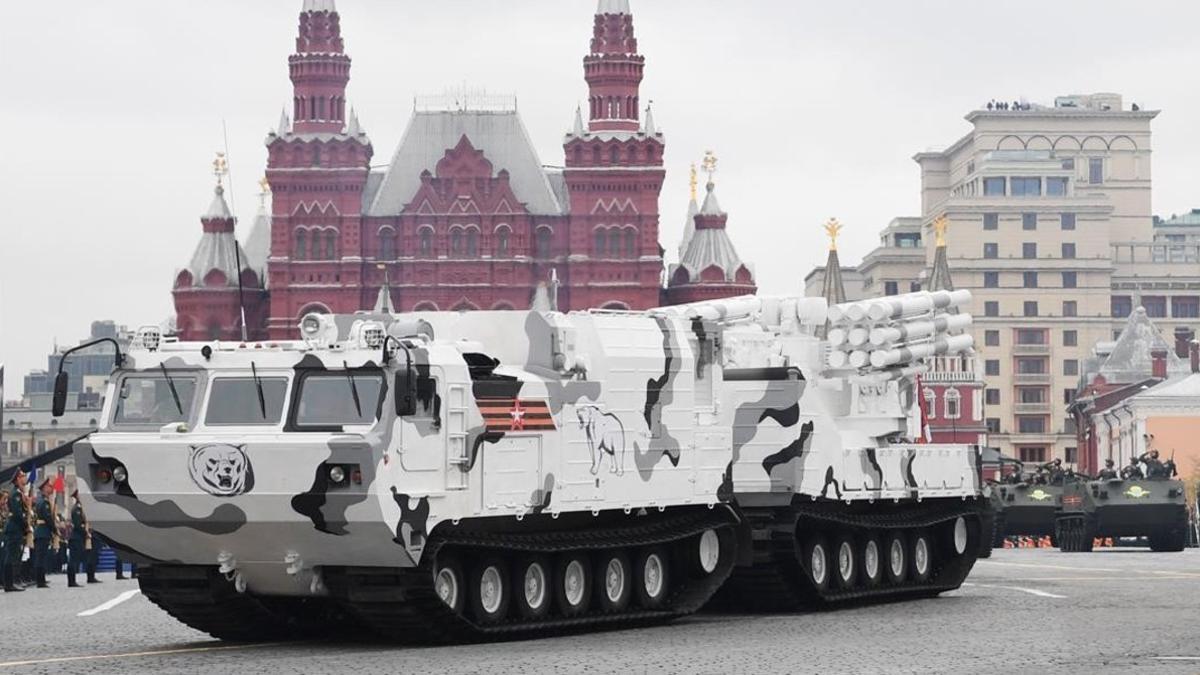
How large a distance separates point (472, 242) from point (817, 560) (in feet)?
357

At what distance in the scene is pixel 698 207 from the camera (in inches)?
5527

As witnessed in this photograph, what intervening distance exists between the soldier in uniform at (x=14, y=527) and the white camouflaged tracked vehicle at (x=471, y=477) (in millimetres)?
11434

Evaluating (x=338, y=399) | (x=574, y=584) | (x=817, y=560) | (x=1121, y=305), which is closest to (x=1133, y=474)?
(x=817, y=560)

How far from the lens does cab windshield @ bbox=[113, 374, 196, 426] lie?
22.4 metres

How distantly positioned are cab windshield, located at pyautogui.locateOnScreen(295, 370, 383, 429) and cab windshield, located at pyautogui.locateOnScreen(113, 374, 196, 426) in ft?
3.75

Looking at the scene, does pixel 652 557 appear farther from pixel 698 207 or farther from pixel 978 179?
pixel 978 179

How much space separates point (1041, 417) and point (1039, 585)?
158 meters

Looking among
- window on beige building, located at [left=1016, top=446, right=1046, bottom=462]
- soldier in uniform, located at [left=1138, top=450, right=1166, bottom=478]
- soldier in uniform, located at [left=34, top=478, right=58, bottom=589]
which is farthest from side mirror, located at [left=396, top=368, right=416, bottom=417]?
window on beige building, located at [left=1016, top=446, right=1046, bottom=462]

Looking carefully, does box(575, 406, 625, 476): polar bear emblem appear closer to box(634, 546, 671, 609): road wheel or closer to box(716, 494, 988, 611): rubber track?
box(634, 546, 671, 609): road wheel

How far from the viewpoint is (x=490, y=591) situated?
2281 centimetres

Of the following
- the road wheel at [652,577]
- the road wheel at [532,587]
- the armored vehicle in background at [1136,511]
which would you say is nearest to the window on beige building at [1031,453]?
the armored vehicle in background at [1136,511]

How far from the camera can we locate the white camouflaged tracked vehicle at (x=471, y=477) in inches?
854

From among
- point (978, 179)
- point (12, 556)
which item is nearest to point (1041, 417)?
point (978, 179)

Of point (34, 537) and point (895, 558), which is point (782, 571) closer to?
point (895, 558)
